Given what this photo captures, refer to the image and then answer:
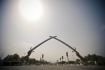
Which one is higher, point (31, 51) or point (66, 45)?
point (66, 45)

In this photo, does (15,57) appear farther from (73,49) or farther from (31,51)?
(73,49)

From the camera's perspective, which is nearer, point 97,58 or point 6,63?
point 6,63

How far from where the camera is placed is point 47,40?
6538 centimetres

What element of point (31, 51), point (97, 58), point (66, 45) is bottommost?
point (97, 58)

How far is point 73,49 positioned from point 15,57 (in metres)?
81.1

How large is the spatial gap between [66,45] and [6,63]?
142 ft

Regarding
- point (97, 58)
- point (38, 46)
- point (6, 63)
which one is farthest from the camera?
point (97, 58)

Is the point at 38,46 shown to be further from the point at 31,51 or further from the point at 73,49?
the point at 73,49

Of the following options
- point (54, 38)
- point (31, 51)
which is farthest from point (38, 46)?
point (54, 38)

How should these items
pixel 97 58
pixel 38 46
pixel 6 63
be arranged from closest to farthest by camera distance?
1. pixel 6 63
2. pixel 38 46
3. pixel 97 58

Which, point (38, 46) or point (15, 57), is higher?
point (38, 46)

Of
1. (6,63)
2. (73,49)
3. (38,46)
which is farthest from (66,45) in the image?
(6,63)

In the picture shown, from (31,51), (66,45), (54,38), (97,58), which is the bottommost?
(97,58)

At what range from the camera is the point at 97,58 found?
113 metres
